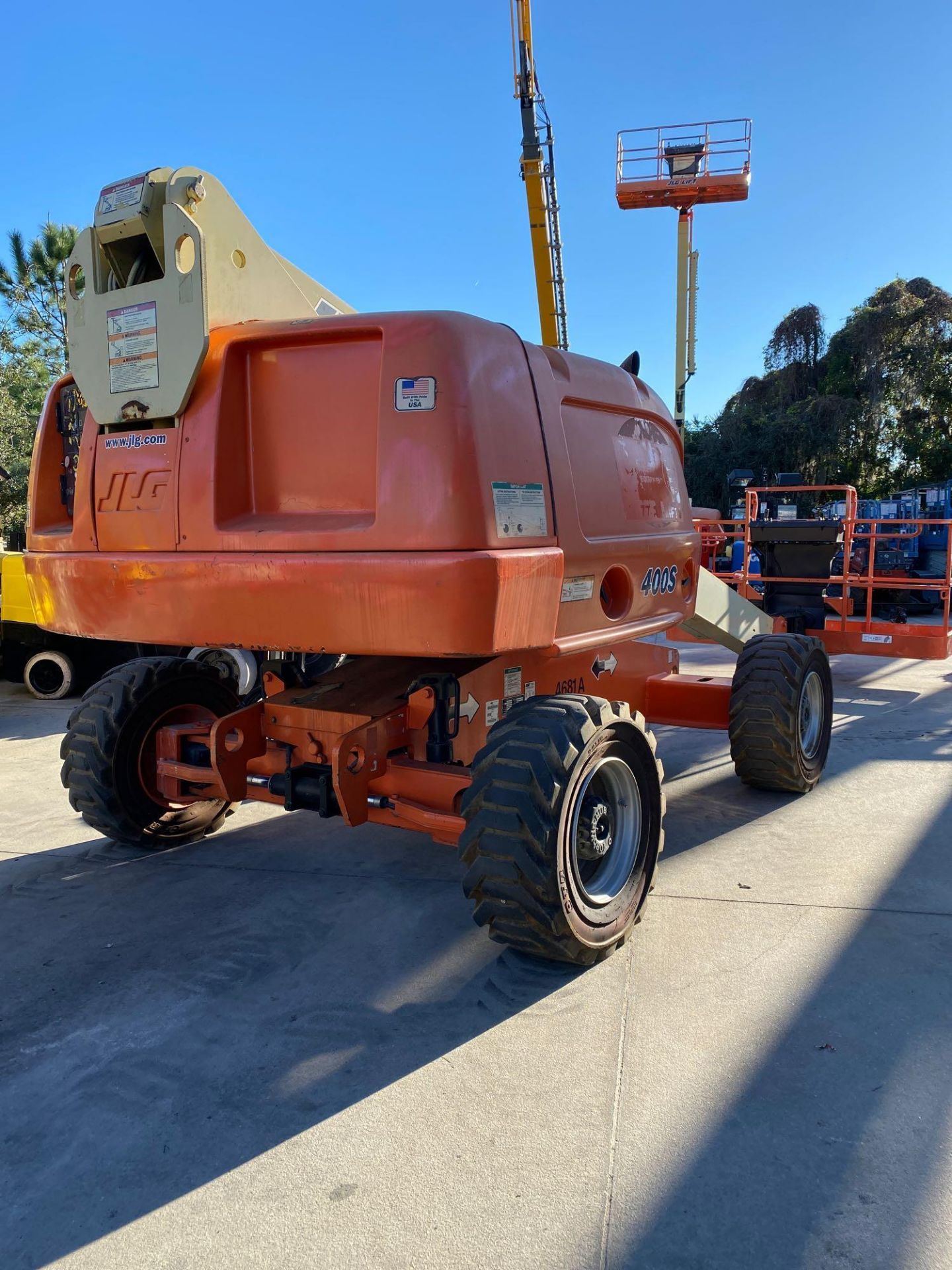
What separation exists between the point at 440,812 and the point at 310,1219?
4.84ft

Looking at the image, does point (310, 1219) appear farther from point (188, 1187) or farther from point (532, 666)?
point (532, 666)

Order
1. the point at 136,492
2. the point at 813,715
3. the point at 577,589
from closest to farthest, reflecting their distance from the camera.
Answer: the point at 136,492
the point at 577,589
the point at 813,715

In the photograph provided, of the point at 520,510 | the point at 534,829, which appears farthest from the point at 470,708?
the point at 520,510

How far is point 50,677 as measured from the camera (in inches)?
352

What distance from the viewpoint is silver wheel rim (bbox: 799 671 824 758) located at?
545 cm

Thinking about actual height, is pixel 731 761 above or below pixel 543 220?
below

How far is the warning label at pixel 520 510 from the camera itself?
283cm

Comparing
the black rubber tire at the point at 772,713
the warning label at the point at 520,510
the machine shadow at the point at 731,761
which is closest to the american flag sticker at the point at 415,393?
the warning label at the point at 520,510

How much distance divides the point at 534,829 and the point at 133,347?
7.32 ft

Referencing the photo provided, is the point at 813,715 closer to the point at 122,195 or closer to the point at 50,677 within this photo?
the point at 122,195

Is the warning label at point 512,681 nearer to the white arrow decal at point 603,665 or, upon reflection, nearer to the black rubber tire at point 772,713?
the white arrow decal at point 603,665


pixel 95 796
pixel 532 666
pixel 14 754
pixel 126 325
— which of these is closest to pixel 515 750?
pixel 532 666

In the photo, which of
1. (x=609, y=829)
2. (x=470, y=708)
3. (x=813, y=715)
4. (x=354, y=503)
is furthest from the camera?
(x=813, y=715)

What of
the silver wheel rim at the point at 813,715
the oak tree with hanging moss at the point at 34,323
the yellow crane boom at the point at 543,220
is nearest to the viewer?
the silver wheel rim at the point at 813,715
